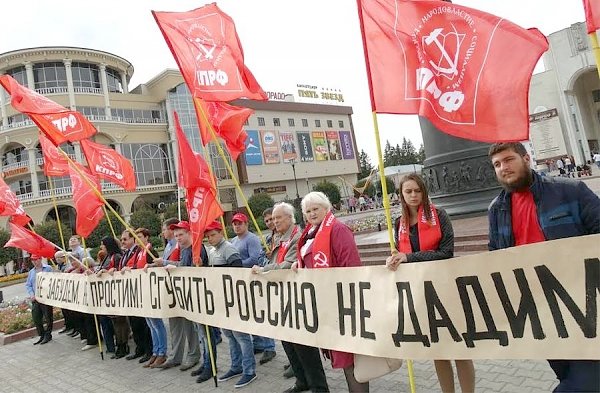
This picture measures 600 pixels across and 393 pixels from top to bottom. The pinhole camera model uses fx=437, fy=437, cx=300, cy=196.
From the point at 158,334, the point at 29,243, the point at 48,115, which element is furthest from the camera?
the point at 29,243

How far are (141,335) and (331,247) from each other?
14.6 feet

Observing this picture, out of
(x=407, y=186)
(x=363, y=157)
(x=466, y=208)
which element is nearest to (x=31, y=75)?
(x=466, y=208)

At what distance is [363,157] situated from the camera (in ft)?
366

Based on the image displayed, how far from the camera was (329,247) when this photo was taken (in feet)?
11.7

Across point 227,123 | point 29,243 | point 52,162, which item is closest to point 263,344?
point 227,123

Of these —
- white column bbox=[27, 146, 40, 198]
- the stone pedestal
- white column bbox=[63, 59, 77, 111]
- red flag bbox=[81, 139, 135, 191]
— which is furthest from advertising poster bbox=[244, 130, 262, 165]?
red flag bbox=[81, 139, 135, 191]

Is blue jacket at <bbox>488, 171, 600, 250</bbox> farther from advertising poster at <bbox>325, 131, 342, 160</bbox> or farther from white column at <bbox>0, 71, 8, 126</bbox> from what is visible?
advertising poster at <bbox>325, 131, 342, 160</bbox>

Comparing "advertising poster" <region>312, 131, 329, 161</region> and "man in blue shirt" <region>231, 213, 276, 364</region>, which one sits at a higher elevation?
"advertising poster" <region>312, 131, 329, 161</region>

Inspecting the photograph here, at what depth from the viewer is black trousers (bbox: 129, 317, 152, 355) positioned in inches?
259

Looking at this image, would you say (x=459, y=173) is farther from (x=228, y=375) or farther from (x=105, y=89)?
(x=105, y=89)

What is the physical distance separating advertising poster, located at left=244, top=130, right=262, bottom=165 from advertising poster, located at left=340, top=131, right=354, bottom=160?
1763 centimetres

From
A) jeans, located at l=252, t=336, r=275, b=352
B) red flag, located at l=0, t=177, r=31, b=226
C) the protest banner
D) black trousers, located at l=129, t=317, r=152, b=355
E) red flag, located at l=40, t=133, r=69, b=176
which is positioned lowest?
jeans, located at l=252, t=336, r=275, b=352

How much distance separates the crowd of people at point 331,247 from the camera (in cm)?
243

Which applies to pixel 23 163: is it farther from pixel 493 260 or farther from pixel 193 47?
pixel 493 260
